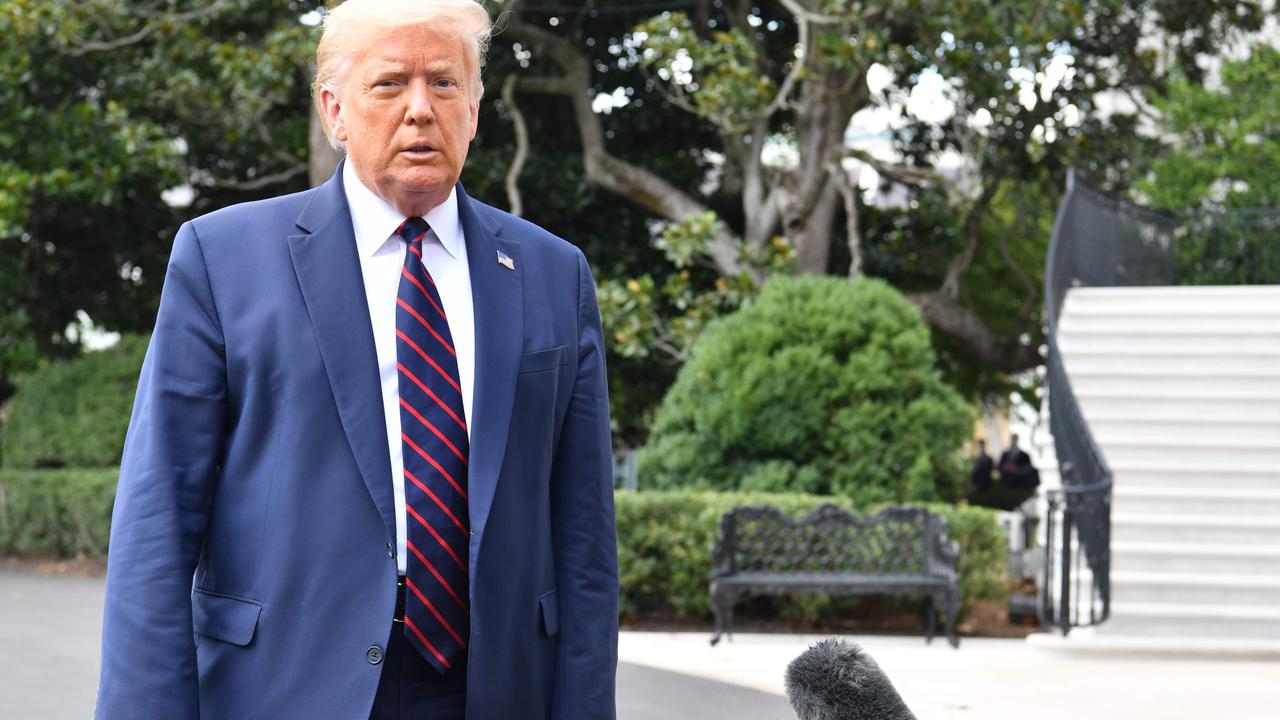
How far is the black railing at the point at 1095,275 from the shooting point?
33.7ft

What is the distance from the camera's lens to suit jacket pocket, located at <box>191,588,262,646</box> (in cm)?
228

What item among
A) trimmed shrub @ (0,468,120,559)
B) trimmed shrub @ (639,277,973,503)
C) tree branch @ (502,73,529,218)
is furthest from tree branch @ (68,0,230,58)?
trimmed shrub @ (639,277,973,503)

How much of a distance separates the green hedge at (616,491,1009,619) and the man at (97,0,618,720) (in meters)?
8.61

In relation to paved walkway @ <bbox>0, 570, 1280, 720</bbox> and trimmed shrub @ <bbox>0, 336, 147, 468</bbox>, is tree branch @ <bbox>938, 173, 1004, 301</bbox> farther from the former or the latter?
trimmed shrub @ <bbox>0, 336, 147, 468</bbox>

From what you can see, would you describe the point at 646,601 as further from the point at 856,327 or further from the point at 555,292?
the point at 555,292

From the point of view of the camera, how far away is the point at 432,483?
2.33 m

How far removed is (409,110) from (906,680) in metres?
6.66

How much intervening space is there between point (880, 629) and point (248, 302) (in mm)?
9470

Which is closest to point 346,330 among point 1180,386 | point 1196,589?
point 1196,589

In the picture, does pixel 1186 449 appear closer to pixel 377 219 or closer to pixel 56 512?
pixel 377 219

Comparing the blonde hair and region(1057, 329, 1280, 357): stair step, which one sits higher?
the blonde hair

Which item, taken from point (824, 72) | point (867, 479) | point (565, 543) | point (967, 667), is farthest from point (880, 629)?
point (565, 543)

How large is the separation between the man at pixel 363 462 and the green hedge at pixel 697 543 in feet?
28.2

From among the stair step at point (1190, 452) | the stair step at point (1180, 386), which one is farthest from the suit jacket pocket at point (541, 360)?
the stair step at point (1180, 386)
